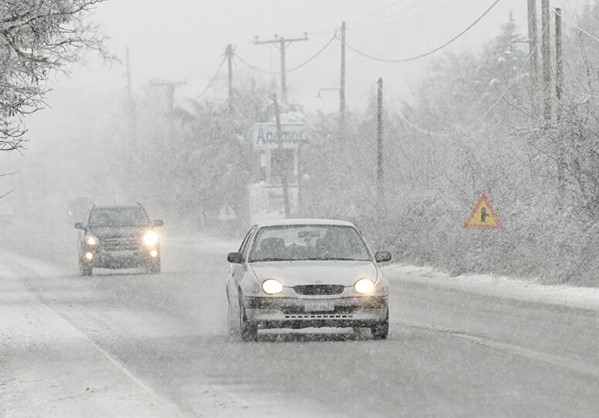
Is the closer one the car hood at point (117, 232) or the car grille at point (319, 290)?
the car grille at point (319, 290)

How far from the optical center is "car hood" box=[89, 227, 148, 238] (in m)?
35.4

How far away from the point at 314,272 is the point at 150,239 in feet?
64.2

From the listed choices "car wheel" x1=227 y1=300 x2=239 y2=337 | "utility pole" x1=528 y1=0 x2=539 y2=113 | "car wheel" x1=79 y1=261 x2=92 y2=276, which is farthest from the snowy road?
"utility pole" x1=528 y1=0 x2=539 y2=113

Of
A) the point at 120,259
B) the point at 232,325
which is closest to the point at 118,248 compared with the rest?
Answer: the point at 120,259

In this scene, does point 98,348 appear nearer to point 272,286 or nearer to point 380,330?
point 272,286

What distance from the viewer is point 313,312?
1606cm

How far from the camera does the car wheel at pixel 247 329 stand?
16375 millimetres

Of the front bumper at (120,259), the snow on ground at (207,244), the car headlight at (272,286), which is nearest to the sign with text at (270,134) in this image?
the snow on ground at (207,244)

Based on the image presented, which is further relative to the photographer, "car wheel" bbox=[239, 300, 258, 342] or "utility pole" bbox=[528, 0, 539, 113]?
"utility pole" bbox=[528, 0, 539, 113]

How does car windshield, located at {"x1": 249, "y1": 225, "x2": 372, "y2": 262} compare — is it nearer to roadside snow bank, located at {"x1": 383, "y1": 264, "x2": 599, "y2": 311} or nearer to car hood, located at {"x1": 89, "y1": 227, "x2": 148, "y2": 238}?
roadside snow bank, located at {"x1": 383, "y1": 264, "x2": 599, "y2": 311}

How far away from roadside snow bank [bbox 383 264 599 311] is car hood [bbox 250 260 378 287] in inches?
278

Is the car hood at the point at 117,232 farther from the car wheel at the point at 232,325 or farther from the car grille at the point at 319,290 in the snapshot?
the car grille at the point at 319,290

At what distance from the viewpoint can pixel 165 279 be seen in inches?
1293

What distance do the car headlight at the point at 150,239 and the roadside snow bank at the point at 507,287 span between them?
229 inches
